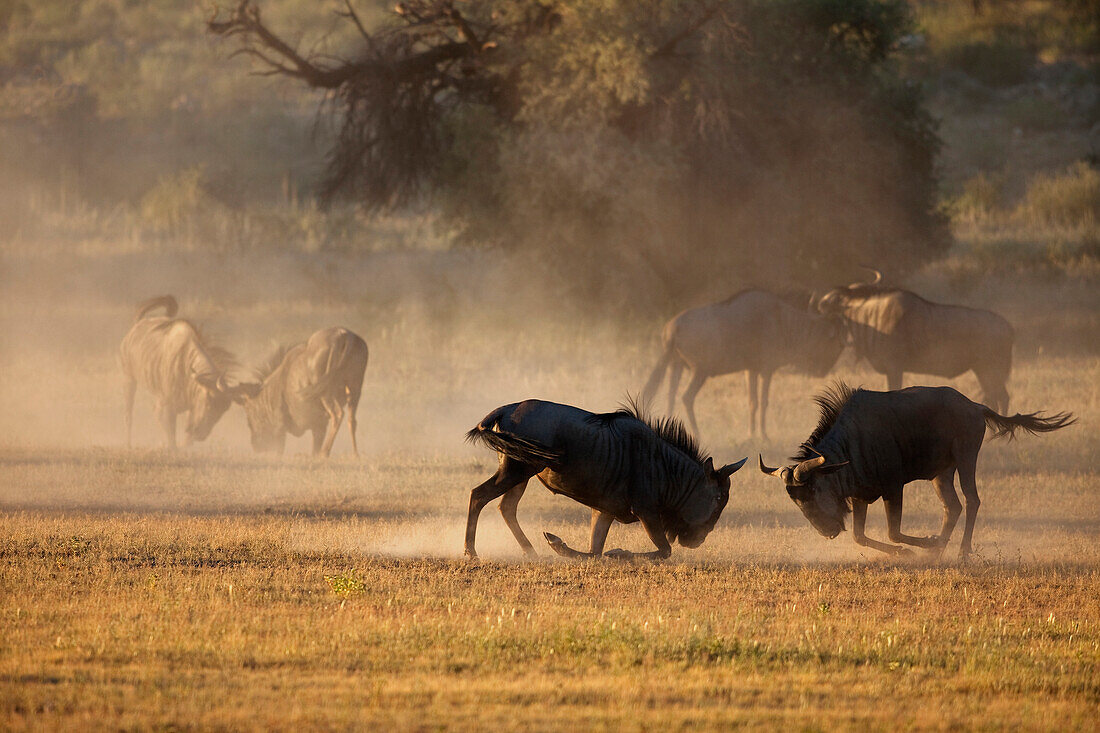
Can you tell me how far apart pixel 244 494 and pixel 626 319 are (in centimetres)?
1257

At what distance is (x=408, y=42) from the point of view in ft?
81.8

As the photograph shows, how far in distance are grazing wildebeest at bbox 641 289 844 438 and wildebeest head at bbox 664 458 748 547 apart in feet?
30.8

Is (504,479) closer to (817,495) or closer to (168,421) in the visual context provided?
(817,495)

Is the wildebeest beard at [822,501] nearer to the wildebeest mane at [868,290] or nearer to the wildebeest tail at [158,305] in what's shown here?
the wildebeest mane at [868,290]

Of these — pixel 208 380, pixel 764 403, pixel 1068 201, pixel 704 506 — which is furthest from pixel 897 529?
pixel 1068 201

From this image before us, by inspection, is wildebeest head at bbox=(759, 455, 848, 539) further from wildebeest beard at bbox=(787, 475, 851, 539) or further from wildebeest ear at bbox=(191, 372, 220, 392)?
wildebeest ear at bbox=(191, 372, 220, 392)

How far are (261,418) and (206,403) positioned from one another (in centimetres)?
102

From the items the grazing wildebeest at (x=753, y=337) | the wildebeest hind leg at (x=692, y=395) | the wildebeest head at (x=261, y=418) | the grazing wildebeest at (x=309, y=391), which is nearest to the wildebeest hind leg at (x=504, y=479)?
the grazing wildebeest at (x=309, y=391)

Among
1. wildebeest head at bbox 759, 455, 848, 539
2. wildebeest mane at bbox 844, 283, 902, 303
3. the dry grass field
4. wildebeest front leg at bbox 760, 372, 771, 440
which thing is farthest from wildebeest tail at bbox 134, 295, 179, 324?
wildebeest head at bbox 759, 455, 848, 539

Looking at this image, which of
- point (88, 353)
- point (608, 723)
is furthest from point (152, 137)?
point (608, 723)

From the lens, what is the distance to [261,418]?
1861 centimetres

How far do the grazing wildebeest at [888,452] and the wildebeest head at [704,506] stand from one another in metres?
0.48

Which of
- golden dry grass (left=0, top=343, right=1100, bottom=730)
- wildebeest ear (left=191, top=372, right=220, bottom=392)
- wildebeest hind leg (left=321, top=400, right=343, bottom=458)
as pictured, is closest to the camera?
golden dry grass (left=0, top=343, right=1100, bottom=730)

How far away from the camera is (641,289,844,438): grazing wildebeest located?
19391mm
